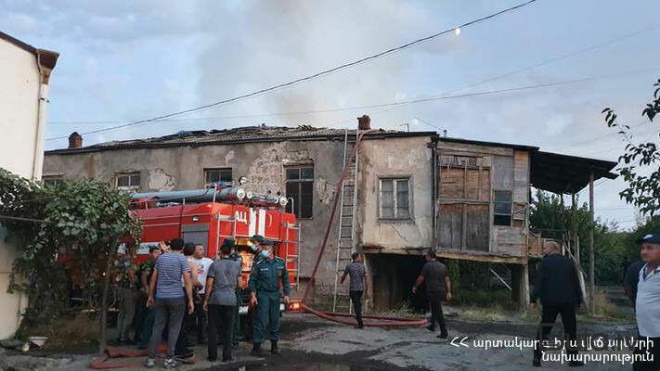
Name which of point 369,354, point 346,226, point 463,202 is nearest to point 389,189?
point 346,226

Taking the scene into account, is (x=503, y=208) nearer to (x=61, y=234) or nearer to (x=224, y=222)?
(x=224, y=222)

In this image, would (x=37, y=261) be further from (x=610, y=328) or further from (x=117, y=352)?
(x=610, y=328)

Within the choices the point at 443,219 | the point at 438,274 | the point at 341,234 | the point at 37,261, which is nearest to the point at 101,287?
the point at 37,261

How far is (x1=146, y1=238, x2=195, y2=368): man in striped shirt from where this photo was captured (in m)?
8.00

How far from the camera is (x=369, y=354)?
932 centimetres

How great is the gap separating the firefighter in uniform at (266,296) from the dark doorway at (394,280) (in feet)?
29.1

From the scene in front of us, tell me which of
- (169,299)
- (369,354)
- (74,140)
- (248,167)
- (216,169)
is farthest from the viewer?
(74,140)

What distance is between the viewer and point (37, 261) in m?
9.57

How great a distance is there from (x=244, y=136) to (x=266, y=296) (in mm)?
12372

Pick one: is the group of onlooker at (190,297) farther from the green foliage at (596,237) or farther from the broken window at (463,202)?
the green foliage at (596,237)

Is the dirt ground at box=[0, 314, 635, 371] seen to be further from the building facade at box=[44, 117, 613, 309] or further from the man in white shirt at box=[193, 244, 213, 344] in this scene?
the building facade at box=[44, 117, 613, 309]

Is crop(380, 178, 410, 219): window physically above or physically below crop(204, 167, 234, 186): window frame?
below

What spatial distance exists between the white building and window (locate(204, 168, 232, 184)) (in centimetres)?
894

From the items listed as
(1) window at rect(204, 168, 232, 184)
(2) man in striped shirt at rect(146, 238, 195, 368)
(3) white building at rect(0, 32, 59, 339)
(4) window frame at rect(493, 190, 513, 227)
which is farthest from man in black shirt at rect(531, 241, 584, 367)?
(1) window at rect(204, 168, 232, 184)
